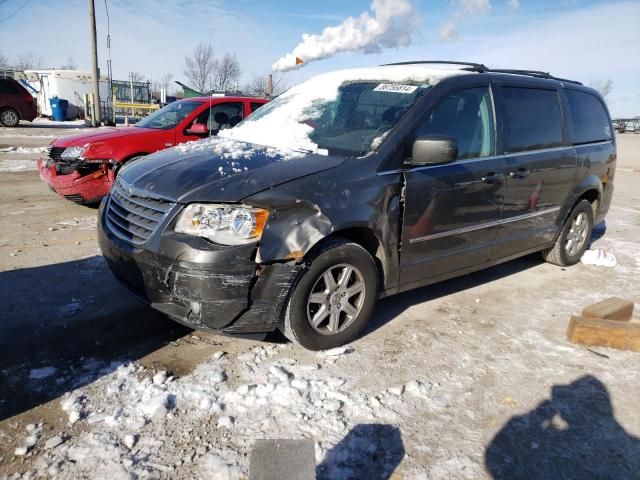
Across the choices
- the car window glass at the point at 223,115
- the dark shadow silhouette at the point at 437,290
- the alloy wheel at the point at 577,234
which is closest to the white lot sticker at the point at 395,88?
the dark shadow silhouette at the point at 437,290

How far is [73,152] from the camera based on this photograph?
249 inches

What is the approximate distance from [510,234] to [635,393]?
168 cm

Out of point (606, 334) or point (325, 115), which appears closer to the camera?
point (606, 334)

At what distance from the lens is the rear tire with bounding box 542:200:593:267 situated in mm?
5227

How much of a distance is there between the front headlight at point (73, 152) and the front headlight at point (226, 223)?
4.15 meters

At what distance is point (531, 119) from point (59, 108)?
28839 mm

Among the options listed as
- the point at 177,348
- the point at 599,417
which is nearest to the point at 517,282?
the point at 599,417

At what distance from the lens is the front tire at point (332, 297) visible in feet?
9.96

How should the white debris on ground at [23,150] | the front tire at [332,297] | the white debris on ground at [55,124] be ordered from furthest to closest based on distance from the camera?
the white debris on ground at [55,124] < the white debris on ground at [23,150] < the front tire at [332,297]

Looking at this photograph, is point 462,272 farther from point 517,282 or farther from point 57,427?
point 57,427

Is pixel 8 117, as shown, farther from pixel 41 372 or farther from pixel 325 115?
pixel 41 372

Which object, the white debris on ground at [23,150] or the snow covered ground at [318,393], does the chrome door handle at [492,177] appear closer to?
the snow covered ground at [318,393]

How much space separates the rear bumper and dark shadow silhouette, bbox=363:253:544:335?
4.09 meters

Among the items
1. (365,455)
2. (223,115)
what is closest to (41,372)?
(365,455)
